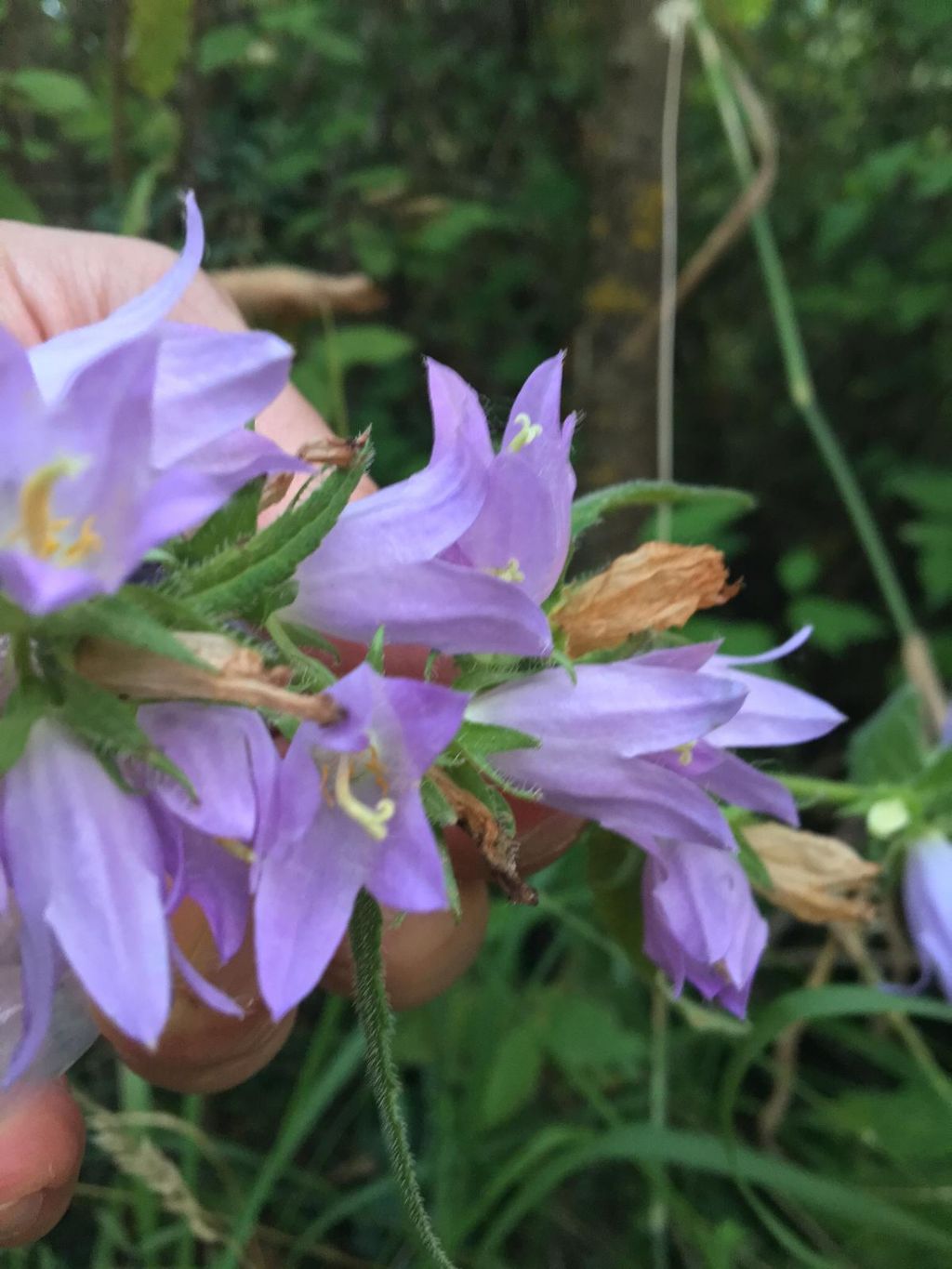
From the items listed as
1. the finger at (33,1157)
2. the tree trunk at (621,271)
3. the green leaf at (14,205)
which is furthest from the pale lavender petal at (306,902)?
the tree trunk at (621,271)

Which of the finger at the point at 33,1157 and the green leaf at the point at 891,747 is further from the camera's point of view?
the green leaf at the point at 891,747

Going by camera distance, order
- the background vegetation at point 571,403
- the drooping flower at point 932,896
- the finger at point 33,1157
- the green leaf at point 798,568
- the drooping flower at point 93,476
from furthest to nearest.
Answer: the green leaf at point 798,568 < the background vegetation at point 571,403 < the drooping flower at point 932,896 < the finger at point 33,1157 < the drooping flower at point 93,476

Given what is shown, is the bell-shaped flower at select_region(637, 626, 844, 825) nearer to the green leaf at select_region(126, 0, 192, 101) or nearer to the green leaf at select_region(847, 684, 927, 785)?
the green leaf at select_region(847, 684, 927, 785)

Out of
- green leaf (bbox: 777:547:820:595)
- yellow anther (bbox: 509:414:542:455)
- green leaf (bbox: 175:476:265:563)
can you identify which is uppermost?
yellow anther (bbox: 509:414:542:455)

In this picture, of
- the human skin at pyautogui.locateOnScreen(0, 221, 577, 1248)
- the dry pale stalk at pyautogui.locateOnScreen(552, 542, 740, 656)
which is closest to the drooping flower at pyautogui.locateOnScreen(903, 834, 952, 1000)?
the human skin at pyautogui.locateOnScreen(0, 221, 577, 1248)

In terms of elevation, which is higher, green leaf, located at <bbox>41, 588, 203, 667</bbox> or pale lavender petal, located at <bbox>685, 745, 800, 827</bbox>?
green leaf, located at <bbox>41, 588, 203, 667</bbox>

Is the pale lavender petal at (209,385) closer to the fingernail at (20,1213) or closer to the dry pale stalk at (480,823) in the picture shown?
the dry pale stalk at (480,823)
